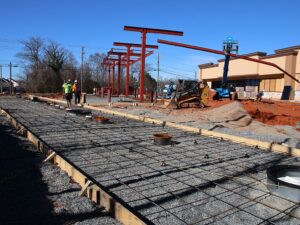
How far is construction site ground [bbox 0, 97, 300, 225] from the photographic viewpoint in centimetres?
339

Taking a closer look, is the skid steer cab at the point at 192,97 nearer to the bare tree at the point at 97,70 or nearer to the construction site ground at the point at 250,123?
the construction site ground at the point at 250,123

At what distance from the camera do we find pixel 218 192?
4.01 m

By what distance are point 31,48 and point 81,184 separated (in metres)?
61.0

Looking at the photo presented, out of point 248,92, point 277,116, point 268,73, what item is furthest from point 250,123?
point 268,73

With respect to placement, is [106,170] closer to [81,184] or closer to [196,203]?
[81,184]

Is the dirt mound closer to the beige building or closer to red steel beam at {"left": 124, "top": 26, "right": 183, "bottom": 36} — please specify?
red steel beam at {"left": 124, "top": 26, "right": 183, "bottom": 36}

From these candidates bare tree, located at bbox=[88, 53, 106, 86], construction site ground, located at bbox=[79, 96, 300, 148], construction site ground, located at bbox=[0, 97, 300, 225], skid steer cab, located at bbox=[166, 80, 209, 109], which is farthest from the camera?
bare tree, located at bbox=[88, 53, 106, 86]

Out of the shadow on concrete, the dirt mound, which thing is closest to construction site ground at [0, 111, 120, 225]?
the shadow on concrete

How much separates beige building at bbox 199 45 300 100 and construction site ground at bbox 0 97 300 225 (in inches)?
938

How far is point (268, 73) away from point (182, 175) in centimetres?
2969

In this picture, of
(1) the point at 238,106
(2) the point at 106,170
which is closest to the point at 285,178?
(2) the point at 106,170

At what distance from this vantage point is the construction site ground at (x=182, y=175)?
339cm

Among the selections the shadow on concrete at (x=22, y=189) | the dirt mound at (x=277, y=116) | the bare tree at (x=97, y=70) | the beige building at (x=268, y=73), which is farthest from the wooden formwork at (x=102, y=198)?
the bare tree at (x=97, y=70)

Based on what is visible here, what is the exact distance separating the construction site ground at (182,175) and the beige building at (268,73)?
78.2 feet
